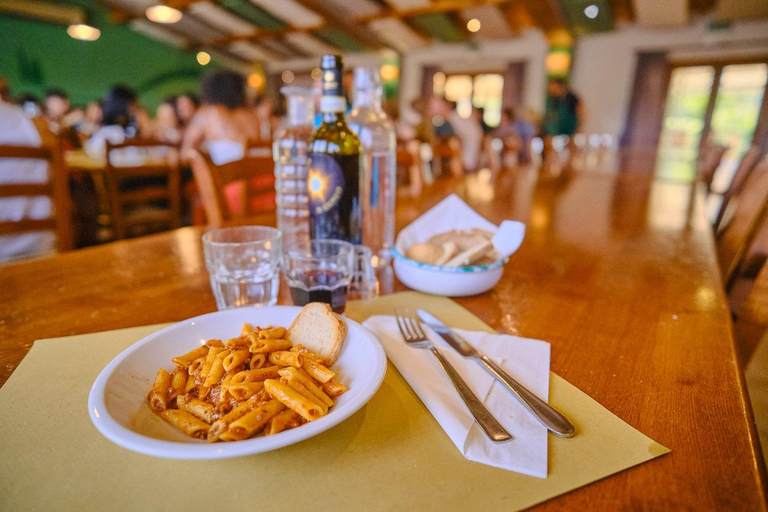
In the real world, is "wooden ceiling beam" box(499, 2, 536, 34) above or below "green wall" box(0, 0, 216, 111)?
above

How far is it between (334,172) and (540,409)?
470 mm

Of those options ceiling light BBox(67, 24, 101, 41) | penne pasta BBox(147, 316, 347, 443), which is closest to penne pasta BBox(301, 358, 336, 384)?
penne pasta BBox(147, 316, 347, 443)

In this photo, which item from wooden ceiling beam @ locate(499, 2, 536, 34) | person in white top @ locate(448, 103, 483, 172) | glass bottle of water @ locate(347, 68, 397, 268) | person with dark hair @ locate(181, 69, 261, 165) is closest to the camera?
glass bottle of water @ locate(347, 68, 397, 268)

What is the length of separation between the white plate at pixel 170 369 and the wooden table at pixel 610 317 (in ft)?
0.53

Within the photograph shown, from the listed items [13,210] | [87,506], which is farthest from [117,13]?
[87,506]

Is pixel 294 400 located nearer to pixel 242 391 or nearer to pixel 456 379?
pixel 242 391

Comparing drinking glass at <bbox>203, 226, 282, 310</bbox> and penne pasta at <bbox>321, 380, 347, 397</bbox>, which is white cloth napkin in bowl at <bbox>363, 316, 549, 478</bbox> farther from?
drinking glass at <bbox>203, 226, 282, 310</bbox>

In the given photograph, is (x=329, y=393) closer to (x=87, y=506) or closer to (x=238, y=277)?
(x=87, y=506)

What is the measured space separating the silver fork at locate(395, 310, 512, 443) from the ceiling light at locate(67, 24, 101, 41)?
11237 millimetres

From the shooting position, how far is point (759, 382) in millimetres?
891

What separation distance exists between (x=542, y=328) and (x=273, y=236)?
45 cm

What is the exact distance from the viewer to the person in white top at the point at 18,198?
1688 mm

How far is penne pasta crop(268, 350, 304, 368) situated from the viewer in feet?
1.49

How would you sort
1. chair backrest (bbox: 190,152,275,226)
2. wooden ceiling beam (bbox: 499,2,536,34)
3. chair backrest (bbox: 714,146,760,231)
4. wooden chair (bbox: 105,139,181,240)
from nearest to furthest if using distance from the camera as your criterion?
chair backrest (bbox: 190,152,275,226), wooden chair (bbox: 105,139,181,240), chair backrest (bbox: 714,146,760,231), wooden ceiling beam (bbox: 499,2,536,34)
